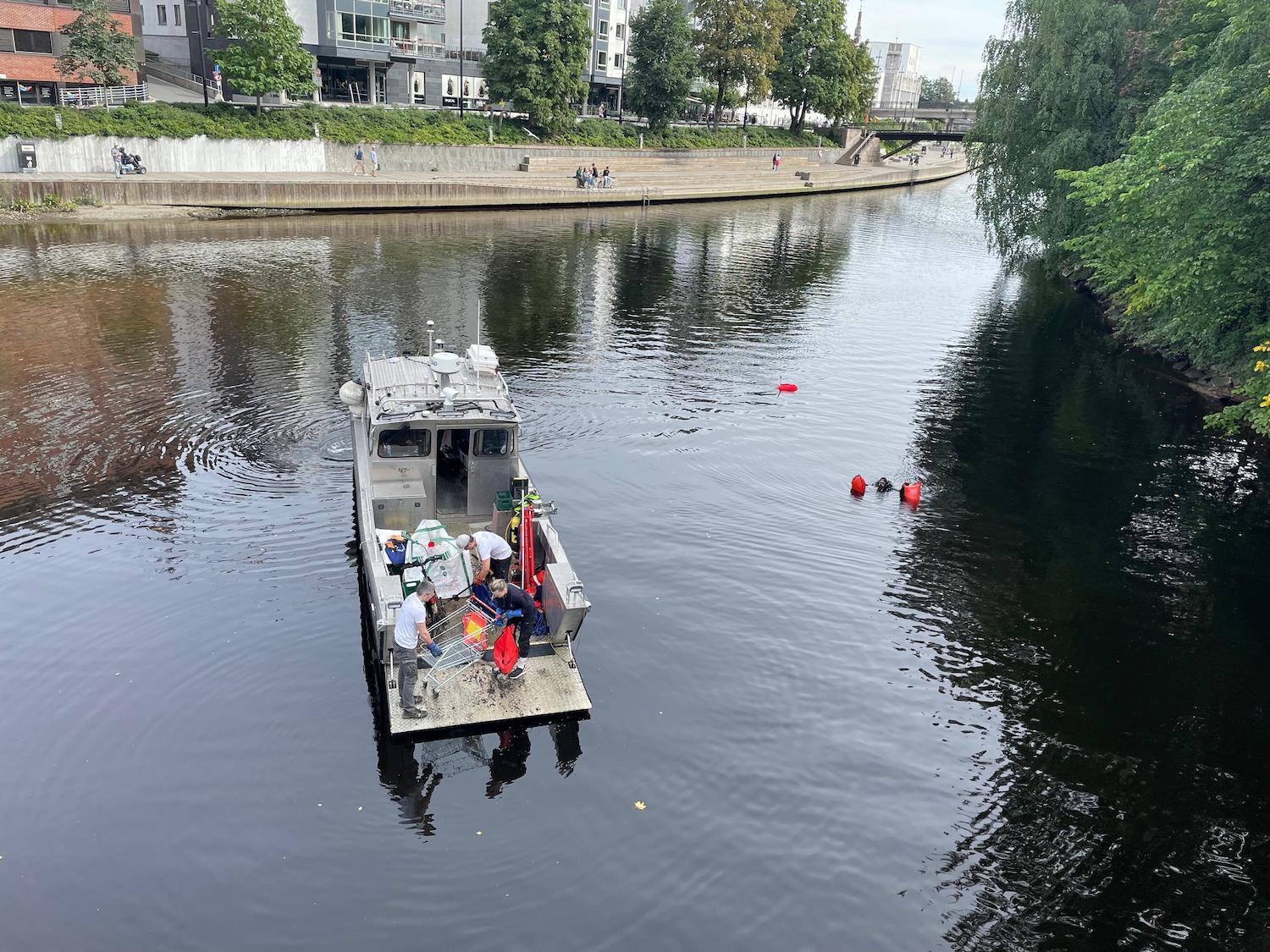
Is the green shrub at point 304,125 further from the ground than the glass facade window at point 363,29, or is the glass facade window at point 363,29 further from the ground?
the glass facade window at point 363,29

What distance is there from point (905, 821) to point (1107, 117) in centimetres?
3684

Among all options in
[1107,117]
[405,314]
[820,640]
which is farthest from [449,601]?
[1107,117]

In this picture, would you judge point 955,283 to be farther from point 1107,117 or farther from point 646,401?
point 646,401

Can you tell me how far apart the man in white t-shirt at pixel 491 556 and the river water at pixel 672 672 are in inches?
87.9

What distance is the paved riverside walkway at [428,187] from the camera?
50.8 metres

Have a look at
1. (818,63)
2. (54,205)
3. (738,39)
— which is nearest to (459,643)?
(54,205)

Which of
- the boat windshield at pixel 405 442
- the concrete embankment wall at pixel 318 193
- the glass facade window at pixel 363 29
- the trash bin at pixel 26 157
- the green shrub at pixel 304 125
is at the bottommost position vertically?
the boat windshield at pixel 405 442

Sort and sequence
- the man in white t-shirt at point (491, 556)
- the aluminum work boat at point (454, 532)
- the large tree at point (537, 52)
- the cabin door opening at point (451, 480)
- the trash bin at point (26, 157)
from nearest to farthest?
the aluminum work boat at point (454, 532), the man in white t-shirt at point (491, 556), the cabin door opening at point (451, 480), the trash bin at point (26, 157), the large tree at point (537, 52)

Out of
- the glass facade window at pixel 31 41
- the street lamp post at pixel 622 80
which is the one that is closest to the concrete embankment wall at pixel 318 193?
the glass facade window at pixel 31 41

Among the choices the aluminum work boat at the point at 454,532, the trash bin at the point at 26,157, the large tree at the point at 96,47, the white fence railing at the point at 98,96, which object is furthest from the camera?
the white fence railing at the point at 98,96

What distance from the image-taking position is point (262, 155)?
60.6m

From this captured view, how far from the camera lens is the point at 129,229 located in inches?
1906

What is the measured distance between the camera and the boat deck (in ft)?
43.2

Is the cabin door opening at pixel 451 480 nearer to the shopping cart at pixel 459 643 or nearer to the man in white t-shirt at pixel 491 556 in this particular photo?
the man in white t-shirt at pixel 491 556
